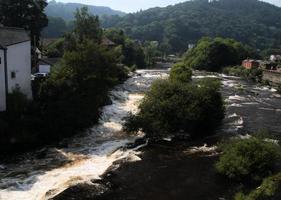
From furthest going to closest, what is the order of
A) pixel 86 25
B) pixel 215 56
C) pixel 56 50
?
pixel 215 56 → pixel 56 50 → pixel 86 25

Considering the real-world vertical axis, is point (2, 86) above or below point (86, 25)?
below

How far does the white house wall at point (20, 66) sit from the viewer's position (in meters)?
33.9

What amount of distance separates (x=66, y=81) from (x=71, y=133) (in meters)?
4.93

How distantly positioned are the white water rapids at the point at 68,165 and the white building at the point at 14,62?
642cm

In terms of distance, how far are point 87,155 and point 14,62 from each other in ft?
34.8

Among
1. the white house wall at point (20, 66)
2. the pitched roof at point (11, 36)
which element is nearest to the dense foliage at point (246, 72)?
the white house wall at point (20, 66)

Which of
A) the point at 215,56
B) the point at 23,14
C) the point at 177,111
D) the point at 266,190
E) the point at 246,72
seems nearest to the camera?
the point at 266,190

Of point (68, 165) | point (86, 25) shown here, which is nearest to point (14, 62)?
point (68, 165)

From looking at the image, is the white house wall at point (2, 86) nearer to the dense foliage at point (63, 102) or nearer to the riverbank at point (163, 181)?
Result: the dense foliage at point (63, 102)

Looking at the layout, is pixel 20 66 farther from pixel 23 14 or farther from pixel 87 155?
pixel 23 14

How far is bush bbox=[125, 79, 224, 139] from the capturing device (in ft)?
113

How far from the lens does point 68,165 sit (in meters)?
28.0

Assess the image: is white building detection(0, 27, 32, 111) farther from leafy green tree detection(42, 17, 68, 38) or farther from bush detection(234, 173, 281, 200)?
leafy green tree detection(42, 17, 68, 38)

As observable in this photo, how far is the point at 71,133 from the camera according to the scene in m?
35.3
